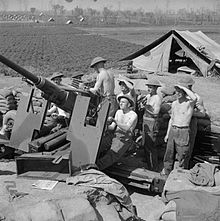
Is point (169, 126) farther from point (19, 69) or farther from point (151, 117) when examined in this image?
point (19, 69)

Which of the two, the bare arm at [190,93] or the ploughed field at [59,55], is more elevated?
the bare arm at [190,93]

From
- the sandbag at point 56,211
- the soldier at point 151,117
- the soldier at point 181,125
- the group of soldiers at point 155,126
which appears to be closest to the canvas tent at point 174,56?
the soldier at point 151,117

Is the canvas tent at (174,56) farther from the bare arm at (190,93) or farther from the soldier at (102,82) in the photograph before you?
the bare arm at (190,93)

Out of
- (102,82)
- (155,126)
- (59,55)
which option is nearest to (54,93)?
(102,82)

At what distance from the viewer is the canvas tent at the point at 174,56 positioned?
15.5m

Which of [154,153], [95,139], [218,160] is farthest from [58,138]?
[218,160]

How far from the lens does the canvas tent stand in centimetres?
1554

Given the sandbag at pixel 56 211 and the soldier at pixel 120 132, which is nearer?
the sandbag at pixel 56 211

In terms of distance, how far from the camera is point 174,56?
17.2 metres

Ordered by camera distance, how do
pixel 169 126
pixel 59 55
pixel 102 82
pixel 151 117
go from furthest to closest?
pixel 59 55
pixel 102 82
pixel 151 117
pixel 169 126

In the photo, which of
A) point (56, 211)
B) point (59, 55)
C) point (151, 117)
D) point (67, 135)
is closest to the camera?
point (56, 211)

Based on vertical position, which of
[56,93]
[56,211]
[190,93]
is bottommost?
[56,211]

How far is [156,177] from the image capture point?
21.3 ft

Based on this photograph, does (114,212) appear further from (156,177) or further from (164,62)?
(164,62)
